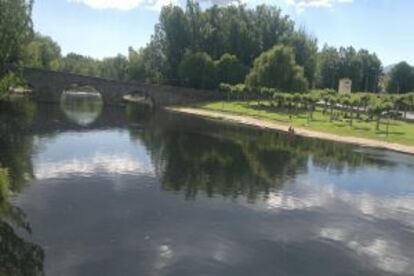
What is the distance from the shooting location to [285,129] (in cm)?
11031

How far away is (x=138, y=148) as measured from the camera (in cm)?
7431

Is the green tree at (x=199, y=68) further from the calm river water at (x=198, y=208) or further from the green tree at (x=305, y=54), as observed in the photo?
the calm river water at (x=198, y=208)

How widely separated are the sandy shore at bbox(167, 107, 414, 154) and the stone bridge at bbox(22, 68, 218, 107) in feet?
33.7

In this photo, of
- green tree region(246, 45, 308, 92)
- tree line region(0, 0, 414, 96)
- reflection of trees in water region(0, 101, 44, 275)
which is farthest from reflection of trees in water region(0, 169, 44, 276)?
tree line region(0, 0, 414, 96)

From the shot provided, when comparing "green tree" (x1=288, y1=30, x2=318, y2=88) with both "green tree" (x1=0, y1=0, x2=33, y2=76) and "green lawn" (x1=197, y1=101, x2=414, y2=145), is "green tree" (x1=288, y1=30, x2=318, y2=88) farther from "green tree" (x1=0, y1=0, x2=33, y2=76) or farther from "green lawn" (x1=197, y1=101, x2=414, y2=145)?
"green tree" (x1=0, y1=0, x2=33, y2=76)

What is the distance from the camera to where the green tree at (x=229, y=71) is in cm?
17312

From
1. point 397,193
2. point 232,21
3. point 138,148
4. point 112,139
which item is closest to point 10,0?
point 112,139

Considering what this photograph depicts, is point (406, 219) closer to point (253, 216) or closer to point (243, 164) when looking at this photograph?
point (253, 216)

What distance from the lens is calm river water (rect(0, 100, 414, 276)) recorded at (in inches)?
1223

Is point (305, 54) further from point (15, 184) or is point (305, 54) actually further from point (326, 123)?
point (15, 184)

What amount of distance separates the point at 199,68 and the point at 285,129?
214 feet

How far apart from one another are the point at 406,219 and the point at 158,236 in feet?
64.5

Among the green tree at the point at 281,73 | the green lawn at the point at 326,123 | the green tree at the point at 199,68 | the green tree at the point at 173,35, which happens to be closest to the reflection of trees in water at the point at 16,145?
the green lawn at the point at 326,123

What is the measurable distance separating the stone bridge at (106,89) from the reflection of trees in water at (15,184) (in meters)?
21.7
